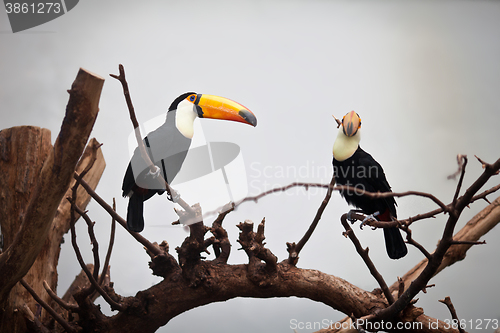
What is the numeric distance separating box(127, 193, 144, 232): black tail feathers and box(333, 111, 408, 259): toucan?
2.62ft

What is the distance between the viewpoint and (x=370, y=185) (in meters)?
1.47

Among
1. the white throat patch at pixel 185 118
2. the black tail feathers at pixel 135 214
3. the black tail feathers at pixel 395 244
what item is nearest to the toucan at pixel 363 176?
the black tail feathers at pixel 395 244

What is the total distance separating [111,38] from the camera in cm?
246

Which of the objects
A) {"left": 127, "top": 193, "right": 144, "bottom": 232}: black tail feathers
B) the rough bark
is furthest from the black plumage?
the rough bark

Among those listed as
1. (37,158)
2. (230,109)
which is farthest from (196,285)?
(37,158)

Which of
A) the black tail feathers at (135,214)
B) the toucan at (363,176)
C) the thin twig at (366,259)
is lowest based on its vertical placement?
the thin twig at (366,259)

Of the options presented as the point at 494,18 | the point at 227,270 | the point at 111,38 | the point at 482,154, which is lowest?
the point at 227,270

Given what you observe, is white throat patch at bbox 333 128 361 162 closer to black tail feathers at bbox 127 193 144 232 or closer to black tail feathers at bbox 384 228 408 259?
black tail feathers at bbox 384 228 408 259

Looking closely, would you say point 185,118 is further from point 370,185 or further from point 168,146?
point 370,185

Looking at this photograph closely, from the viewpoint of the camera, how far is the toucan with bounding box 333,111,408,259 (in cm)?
144

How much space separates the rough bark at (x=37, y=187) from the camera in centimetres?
100

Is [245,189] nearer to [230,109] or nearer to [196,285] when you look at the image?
[230,109]

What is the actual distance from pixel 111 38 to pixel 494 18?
8.83ft

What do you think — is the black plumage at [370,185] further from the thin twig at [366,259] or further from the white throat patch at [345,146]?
the thin twig at [366,259]
